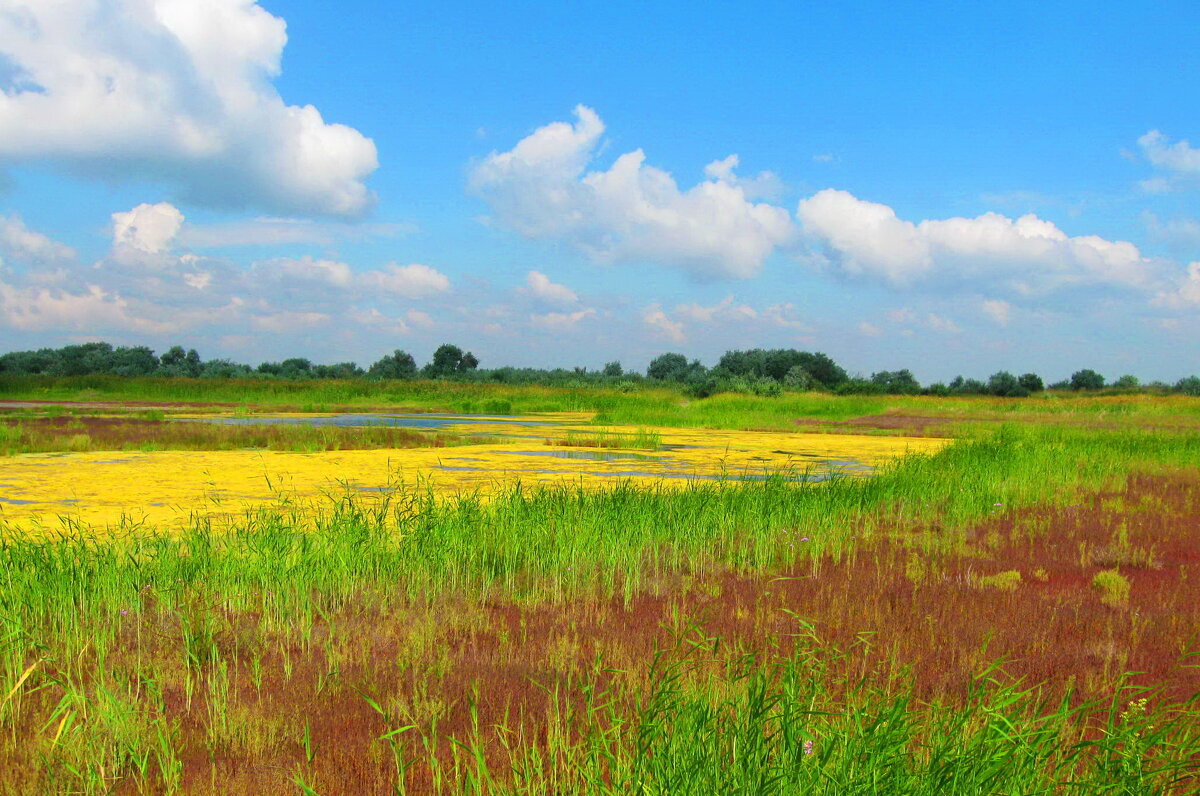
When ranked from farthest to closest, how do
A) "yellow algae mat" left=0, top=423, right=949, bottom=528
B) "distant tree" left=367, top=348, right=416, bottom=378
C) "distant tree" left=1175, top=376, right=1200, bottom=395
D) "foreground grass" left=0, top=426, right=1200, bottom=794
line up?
"distant tree" left=367, top=348, right=416, bottom=378, "distant tree" left=1175, top=376, right=1200, bottom=395, "yellow algae mat" left=0, top=423, right=949, bottom=528, "foreground grass" left=0, top=426, right=1200, bottom=794

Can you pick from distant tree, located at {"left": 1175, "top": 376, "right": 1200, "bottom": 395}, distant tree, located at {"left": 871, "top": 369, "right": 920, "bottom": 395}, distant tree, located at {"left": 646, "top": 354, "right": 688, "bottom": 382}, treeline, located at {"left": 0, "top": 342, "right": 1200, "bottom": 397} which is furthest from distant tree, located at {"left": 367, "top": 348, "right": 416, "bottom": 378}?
distant tree, located at {"left": 1175, "top": 376, "right": 1200, "bottom": 395}

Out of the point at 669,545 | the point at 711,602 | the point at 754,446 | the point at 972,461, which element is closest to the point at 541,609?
the point at 711,602

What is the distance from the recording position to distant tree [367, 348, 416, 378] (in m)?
64.4

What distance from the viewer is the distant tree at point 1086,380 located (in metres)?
52.6

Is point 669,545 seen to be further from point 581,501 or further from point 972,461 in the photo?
point 972,461

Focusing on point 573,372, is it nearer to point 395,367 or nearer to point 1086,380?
point 395,367

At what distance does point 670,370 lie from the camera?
6825 centimetres

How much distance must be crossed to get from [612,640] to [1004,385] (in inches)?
2102

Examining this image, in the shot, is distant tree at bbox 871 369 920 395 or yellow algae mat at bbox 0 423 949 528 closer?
yellow algae mat at bbox 0 423 949 528

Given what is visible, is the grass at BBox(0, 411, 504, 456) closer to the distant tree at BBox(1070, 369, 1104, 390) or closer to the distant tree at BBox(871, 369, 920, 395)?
the distant tree at BBox(871, 369, 920, 395)

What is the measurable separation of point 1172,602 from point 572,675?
3.73 meters

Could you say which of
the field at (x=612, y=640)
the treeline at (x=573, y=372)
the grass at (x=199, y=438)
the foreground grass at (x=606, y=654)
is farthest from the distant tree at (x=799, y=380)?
the foreground grass at (x=606, y=654)

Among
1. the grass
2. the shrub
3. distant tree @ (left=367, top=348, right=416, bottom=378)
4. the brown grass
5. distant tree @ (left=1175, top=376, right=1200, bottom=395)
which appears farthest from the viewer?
distant tree @ (left=367, top=348, right=416, bottom=378)

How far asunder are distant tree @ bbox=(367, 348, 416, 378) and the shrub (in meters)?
61.8
